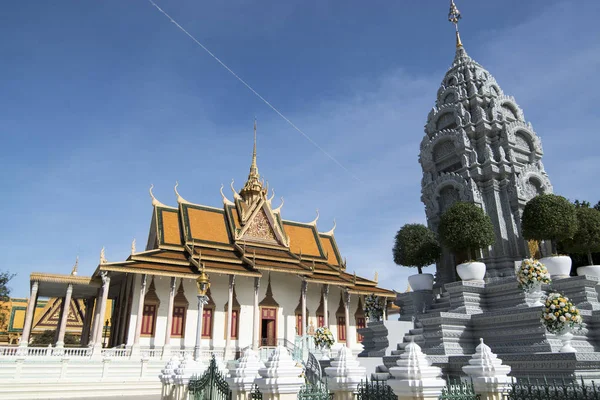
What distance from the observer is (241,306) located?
22688 millimetres

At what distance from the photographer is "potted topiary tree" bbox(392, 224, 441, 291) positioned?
44.1ft

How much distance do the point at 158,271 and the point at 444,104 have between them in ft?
46.1

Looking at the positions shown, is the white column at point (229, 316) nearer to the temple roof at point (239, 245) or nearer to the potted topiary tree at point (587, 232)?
the temple roof at point (239, 245)

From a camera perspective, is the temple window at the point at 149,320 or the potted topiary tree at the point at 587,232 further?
the temple window at the point at 149,320

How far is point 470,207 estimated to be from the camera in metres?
12.5

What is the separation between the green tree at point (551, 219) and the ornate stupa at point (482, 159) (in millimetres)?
1405

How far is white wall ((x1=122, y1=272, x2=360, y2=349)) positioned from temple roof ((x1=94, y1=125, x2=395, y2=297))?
46.2 inches

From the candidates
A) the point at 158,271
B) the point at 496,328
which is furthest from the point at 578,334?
the point at 158,271

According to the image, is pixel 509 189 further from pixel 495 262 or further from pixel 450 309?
pixel 450 309

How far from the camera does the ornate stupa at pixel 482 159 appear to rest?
1357cm

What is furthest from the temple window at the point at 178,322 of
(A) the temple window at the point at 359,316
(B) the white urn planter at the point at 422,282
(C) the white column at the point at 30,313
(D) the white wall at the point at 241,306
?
(B) the white urn planter at the point at 422,282

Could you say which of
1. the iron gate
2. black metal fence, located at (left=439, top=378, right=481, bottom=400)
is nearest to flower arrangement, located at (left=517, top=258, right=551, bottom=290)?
black metal fence, located at (left=439, top=378, right=481, bottom=400)

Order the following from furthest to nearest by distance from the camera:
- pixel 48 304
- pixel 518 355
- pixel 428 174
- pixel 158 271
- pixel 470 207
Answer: pixel 48 304 → pixel 158 271 → pixel 428 174 → pixel 470 207 → pixel 518 355

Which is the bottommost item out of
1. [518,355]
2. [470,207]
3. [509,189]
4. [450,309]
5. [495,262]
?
[518,355]
